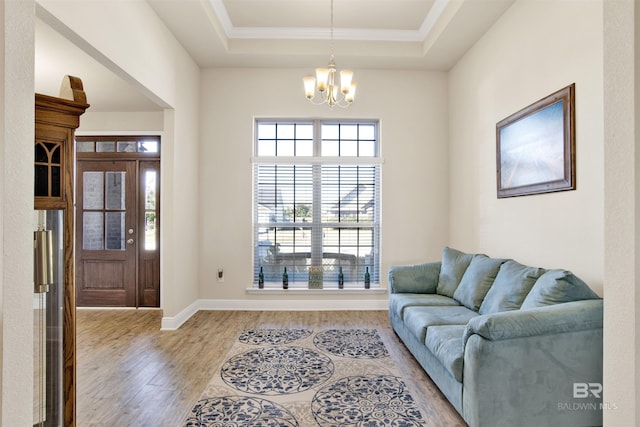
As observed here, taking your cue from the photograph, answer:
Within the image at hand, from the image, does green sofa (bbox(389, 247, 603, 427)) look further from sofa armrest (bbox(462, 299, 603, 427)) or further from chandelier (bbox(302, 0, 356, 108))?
chandelier (bbox(302, 0, 356, 108))

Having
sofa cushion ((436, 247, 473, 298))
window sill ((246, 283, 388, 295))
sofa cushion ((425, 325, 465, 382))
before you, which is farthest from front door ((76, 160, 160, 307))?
sofa cushion ((425, 325, 465, 382))

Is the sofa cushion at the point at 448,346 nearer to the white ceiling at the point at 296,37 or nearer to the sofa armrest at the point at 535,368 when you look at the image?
the sofa armrest at the point at 535,368

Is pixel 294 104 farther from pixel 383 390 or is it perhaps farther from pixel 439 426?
pixel 439 426

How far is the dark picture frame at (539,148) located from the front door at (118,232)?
4.53m

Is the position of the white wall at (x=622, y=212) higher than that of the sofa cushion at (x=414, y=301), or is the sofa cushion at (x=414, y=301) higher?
the white wall at (x=622, y=212)

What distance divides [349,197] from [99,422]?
3808 millimetres

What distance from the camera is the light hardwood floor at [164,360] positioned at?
8.10 feet

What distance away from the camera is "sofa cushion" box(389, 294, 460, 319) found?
358cm

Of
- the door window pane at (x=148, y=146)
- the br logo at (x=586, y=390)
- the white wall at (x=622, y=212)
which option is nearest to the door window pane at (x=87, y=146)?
the door window pane at (x=148, y=146)

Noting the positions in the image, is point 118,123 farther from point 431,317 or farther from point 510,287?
point 510,287

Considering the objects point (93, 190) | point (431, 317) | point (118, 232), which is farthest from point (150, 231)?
point (431, 317)

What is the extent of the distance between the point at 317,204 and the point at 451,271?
2.13m

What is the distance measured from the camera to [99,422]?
2350 mm

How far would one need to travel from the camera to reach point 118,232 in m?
5.32
